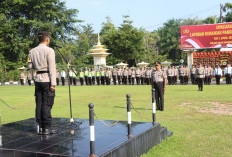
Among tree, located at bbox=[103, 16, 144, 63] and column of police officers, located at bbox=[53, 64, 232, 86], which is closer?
column of police officers, located at bbox=[53, 64, 232, 86]

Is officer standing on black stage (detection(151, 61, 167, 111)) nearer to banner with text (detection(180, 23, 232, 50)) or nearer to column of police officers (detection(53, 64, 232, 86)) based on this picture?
column of police officers (detection(53, 64, 232, 86))

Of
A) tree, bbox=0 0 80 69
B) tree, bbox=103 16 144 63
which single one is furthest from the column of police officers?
tree, bbox=103 16 144 63

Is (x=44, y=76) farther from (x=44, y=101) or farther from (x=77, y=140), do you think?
(x=77, y=140)

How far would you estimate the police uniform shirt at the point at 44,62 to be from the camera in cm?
522

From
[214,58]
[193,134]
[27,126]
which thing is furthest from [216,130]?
[214,58]

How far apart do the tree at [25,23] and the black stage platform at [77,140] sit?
120 feet

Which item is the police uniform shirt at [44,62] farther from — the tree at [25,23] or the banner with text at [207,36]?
the tree at [25,23]

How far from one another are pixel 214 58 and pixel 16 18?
3161 cm

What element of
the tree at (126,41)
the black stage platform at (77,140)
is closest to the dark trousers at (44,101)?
the black stage platform at (77,140)

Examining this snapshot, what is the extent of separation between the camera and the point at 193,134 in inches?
254

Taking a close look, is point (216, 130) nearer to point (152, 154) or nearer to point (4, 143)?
point (152, 154)

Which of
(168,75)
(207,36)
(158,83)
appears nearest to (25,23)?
(168,75)

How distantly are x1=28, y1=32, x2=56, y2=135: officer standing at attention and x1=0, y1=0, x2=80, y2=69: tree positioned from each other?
36.8 m

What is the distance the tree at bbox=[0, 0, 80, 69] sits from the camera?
132ft
